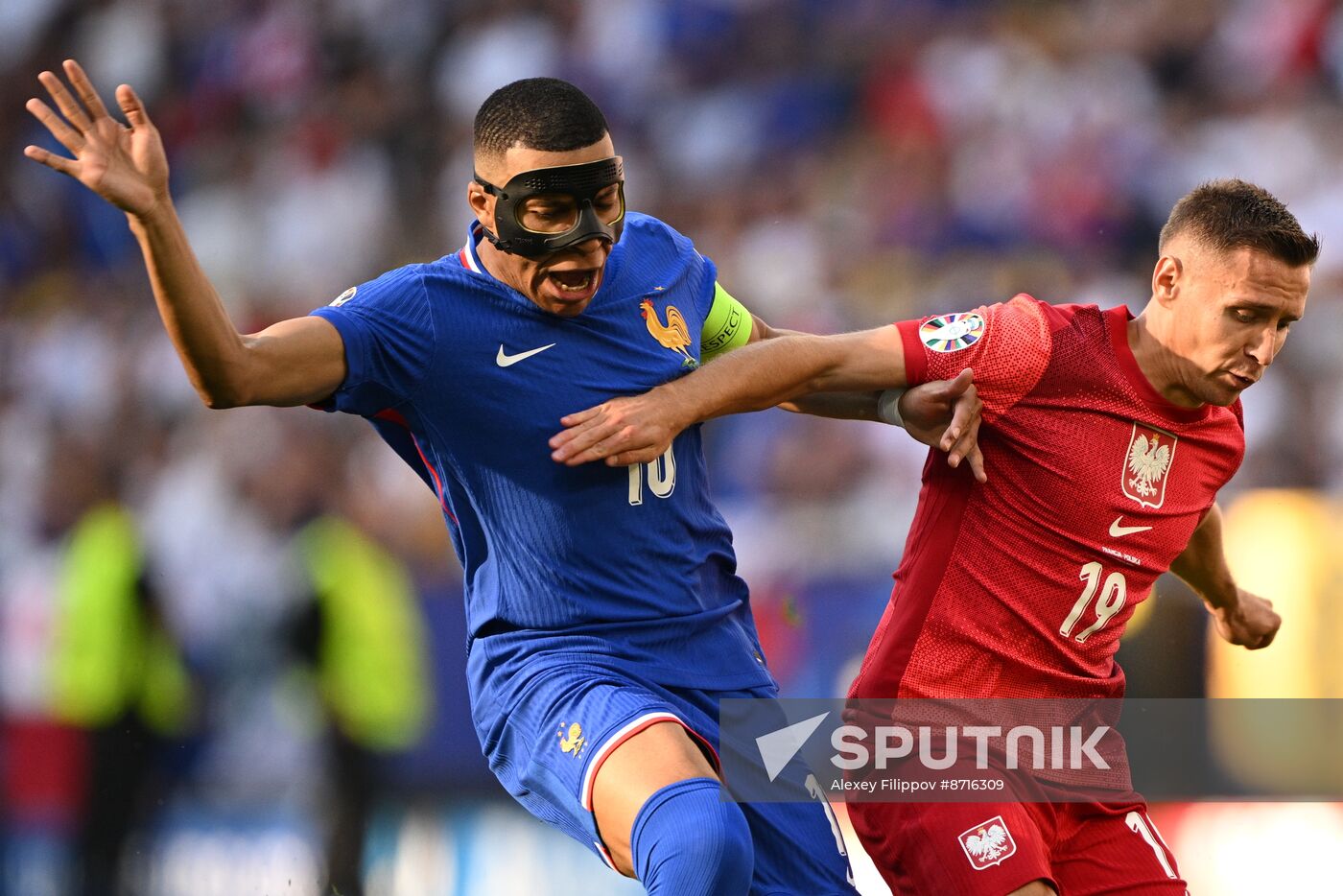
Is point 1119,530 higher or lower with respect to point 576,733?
higher

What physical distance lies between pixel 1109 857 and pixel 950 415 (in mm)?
1042

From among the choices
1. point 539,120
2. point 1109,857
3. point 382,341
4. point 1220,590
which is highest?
point 539,120

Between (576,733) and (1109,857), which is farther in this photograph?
(1109,857)

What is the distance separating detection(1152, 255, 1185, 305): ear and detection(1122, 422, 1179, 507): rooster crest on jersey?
294mm

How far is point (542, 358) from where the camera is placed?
345 cm

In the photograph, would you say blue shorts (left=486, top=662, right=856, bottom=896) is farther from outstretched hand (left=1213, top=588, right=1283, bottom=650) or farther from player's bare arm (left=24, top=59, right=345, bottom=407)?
outstretched hand (left=1213, top=588, right=1283, bottom=650)

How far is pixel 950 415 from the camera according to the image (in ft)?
11.4

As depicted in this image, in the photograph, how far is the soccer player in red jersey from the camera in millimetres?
3412

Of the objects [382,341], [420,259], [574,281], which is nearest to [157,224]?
[382,341]

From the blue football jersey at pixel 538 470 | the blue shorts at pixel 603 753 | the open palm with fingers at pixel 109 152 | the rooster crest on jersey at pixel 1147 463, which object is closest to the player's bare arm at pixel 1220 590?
the rooster crest on jersey at pixel 1147 463

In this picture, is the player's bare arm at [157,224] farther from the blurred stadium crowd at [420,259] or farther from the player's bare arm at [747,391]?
the blurred stadium crowd at [420,259]

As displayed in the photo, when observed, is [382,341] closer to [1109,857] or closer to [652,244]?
[652,244]

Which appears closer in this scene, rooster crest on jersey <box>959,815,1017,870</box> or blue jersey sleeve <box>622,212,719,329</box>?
rooster crest on jersey <box>959,815,1017,870</box>

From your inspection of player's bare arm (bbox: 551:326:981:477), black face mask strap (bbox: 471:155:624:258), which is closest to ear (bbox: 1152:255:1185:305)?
player's bare arm (bbox: 551:326:981:477)
